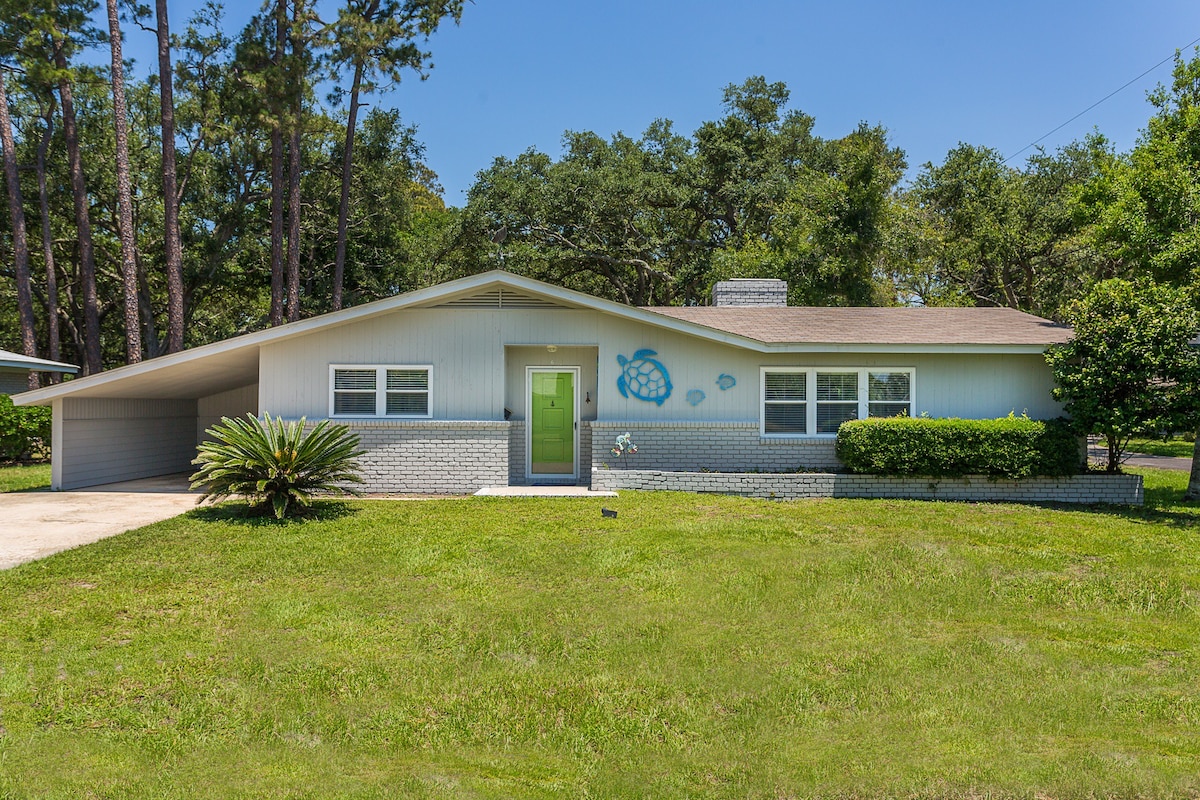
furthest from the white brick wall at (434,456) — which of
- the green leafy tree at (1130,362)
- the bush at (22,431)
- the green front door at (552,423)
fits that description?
the bush at (22,431)

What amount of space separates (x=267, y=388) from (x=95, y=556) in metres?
5.32

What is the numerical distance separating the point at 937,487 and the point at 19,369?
2170cm

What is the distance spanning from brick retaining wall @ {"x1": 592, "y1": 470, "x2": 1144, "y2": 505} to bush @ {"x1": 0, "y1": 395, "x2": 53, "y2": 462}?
1428 centimetres

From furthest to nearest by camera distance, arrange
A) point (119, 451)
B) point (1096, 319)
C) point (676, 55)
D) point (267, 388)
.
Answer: point (676, 55) → point (119, 451) → point (267, 388) → point (1096, 319)

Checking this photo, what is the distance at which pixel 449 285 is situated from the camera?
12.1 metres

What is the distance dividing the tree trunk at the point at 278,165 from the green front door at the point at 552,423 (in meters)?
12.0

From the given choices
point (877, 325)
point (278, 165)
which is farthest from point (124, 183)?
point (877, 325)

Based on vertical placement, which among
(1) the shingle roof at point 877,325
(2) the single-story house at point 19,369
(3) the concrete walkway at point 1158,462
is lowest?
(3) the concrete walkway at point 1158,462

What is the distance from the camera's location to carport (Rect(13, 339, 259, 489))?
12.2 meters

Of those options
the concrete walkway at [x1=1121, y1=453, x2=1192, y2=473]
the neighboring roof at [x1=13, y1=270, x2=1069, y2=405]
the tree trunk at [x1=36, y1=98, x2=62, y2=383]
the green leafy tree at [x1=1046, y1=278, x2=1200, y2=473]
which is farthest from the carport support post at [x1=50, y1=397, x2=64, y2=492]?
the concrete walkway at [x1=1121, y1=453, x2=1192, y2=473]

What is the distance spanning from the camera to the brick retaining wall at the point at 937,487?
12141 millimetres

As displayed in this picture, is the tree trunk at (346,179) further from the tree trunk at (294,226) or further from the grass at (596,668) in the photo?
the grass at (596,668)

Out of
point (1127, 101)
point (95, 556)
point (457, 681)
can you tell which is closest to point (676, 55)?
point (1127, 101)

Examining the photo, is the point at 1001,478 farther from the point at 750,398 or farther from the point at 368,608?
the point at 368,608
